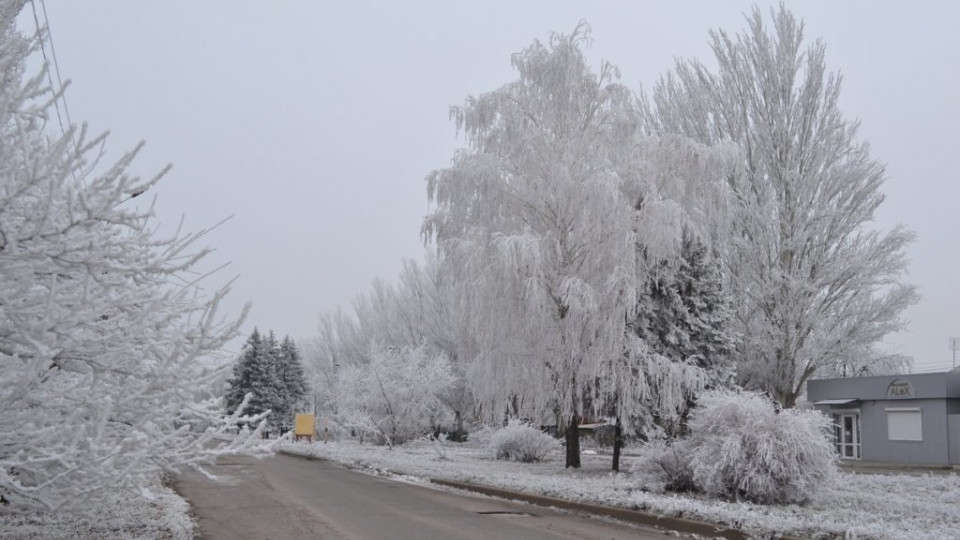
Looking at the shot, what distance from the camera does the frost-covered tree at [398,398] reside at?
36.2m

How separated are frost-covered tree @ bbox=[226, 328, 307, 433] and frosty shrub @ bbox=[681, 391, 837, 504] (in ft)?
142

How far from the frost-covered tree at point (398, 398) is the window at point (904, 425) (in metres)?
19.0

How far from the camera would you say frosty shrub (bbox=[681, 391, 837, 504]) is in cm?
1298

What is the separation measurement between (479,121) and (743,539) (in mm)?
13393

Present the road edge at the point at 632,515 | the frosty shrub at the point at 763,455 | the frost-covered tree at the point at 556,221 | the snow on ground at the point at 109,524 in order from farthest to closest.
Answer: the frost-covered tree at the point at 556,221 → the frosty shrub at the point at 763,455 → the road edge at the point at 632,515 → the snow on ground at the point at 109,524

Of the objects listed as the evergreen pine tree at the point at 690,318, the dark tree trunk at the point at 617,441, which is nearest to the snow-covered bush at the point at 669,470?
the evergreen pine tree at the point at 690,318

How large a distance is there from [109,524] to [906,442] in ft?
91.4

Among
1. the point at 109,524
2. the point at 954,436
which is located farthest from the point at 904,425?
the point at 109,524

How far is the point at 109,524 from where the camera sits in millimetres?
9047

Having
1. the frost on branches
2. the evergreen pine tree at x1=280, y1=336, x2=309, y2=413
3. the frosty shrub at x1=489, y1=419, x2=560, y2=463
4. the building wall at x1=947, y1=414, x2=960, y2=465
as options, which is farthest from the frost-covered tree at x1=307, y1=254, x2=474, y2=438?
the frost on branches

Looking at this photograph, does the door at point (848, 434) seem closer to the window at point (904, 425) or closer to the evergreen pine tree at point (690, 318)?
the window at point (904, 425)

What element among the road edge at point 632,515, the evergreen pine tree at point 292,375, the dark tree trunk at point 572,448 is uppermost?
the evergreen pine tree at point 292,375

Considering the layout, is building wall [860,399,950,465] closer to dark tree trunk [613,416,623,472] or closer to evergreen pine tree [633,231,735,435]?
evergreen pine tree [633,231,735,435]

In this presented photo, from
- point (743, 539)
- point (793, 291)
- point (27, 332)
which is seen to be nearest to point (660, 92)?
point (793, 291)
